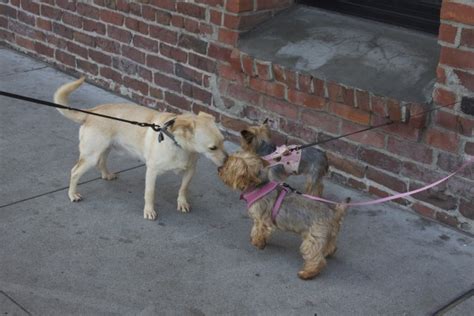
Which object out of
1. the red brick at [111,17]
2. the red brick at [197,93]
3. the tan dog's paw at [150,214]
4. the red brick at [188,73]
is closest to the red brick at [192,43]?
the red brick at [188,73]

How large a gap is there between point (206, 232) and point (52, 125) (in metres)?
2.24

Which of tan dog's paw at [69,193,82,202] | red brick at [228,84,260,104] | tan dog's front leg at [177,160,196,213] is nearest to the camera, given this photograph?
tan dog's front leg at [177,160,196,213]

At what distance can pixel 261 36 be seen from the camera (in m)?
5.93

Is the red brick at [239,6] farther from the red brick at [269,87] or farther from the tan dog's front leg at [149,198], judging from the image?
the tan dog's front leg at [149,198]

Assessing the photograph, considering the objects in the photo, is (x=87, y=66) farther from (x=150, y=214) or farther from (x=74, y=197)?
(x=150, y=214)

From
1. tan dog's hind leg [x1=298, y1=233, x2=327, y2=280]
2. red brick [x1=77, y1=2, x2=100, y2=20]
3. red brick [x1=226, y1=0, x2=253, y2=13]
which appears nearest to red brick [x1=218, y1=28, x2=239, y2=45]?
red brick [x1=226, y1=0, x2=253, y2=13]

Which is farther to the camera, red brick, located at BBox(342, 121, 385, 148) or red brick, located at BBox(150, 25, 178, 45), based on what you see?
red brick, located at BBox(150, 25, 178, 45)

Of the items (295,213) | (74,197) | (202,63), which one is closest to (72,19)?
(202,63)

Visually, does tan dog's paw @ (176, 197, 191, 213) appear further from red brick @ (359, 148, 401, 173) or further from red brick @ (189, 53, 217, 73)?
red brick @ (189, 53, 217, 73)

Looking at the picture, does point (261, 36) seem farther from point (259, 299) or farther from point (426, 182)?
point (259, 299)

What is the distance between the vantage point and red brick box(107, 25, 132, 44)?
691 centimetres

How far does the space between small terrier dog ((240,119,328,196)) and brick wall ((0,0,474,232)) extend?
1.54 feet

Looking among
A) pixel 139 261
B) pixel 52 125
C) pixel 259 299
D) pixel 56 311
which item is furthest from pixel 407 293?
pixel 52 125

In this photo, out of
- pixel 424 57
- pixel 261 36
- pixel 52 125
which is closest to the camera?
Result: pixel 424 57
